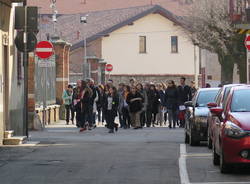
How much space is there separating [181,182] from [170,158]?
15.0 feet

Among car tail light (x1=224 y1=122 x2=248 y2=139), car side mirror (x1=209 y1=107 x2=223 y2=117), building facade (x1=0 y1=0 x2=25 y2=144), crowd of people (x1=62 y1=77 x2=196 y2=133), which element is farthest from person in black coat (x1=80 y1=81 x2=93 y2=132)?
car tail light (x1=224 y1=122 x2=248 y2=139)

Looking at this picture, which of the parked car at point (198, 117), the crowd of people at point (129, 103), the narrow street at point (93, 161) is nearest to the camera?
the narrow street at point (93, 161)

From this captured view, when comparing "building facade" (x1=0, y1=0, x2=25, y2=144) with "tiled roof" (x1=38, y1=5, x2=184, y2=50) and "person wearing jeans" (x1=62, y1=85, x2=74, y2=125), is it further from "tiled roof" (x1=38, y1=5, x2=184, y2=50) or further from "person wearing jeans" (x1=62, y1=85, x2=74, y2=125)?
"tiled roof" (x1=38, y1=5, x2=184, y2=50)

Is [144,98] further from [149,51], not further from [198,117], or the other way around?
[149,51]

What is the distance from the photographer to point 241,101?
16203 millimetres

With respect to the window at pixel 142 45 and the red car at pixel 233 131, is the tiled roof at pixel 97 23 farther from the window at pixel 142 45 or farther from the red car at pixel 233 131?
the red car at pixel 233 131

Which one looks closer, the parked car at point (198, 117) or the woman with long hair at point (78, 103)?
the parked car at point (198, 117)

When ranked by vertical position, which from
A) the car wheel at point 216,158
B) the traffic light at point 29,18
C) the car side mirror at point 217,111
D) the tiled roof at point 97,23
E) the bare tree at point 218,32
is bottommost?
the car wheel at point 216,158

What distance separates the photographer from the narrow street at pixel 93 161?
15.0m

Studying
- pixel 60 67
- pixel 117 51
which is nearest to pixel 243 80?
pixel 60 67

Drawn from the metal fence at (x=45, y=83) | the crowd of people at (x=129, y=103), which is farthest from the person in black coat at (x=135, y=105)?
the metal fence at (x=45, y=83)

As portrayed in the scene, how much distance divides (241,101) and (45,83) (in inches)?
797

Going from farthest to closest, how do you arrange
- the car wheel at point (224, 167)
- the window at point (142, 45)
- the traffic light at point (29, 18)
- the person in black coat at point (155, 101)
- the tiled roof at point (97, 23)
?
the window at point (142, 45) < the tiled roof at point (97, 23) < the person in black coat at point (155, 101) < the traffic light at point (29, 18) < the car wheel at point (224, 167)

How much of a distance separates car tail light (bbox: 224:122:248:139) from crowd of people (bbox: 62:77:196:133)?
15.8 metres
